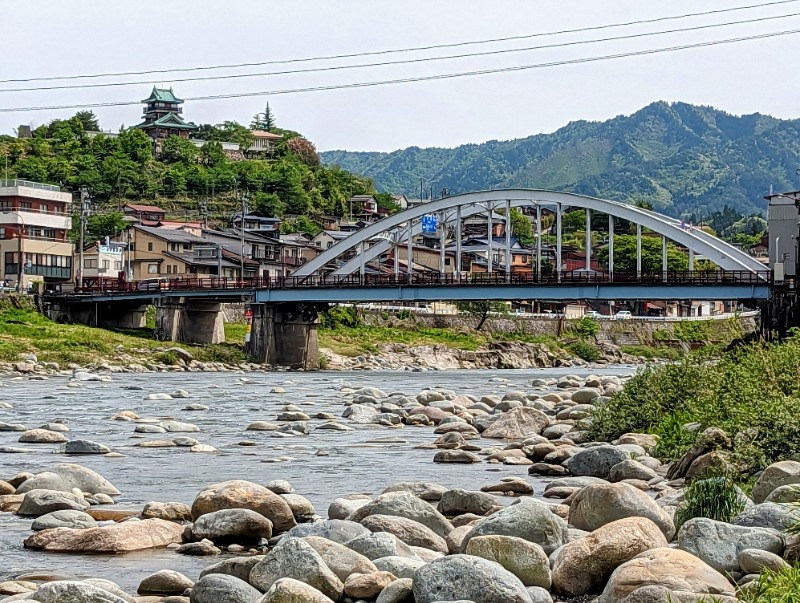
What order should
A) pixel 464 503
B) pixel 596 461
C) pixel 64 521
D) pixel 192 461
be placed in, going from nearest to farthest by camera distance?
pixel 64 521
pixel 464 503
pixel 596 461
pixel 192 461

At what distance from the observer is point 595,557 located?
9273 mm

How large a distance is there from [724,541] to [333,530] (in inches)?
134

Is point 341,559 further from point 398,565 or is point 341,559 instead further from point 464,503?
point 464,503

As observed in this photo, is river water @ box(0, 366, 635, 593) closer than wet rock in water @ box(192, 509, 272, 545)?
Yes

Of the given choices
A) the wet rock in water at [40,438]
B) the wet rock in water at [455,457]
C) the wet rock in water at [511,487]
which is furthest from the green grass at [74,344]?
the wet rock in water at [511,487]

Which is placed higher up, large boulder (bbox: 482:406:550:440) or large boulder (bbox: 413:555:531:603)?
large boulder (bbox: 413:555:531:603)

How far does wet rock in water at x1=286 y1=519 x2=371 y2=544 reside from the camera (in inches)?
416

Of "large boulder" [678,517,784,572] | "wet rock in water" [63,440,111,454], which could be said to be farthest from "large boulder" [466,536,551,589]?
"wet rock in water" [63,440,111,454]

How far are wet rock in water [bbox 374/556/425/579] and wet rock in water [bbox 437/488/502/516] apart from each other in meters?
3.36

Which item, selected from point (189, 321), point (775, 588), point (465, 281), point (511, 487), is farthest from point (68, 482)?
point (189, 321)

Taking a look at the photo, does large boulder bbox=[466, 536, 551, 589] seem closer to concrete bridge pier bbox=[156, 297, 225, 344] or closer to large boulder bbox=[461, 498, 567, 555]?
large boulder bbox=[461, 498, 567, 555]

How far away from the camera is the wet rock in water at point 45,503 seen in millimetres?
13328

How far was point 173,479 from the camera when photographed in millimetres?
16969

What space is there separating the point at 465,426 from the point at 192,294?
48.4m
